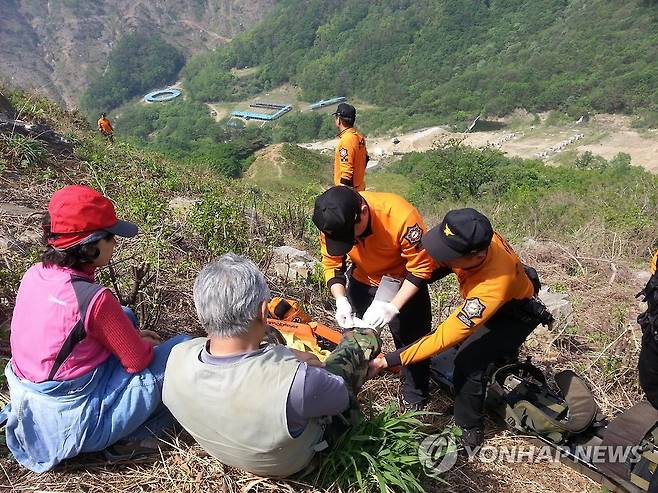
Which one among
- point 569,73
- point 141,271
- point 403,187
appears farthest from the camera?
point 569,73

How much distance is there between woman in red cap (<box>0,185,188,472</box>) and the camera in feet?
6.11

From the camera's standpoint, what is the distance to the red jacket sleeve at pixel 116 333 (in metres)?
1.87

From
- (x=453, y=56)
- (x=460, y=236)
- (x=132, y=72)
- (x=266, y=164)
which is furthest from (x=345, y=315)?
(x=132, y=72)

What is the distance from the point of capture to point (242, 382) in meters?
1.58

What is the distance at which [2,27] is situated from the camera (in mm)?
116500

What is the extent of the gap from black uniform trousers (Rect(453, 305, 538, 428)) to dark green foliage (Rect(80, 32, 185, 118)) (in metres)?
104

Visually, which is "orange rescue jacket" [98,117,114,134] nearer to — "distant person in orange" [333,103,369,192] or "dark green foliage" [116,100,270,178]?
"distant person in orange" [333,103,369,192]

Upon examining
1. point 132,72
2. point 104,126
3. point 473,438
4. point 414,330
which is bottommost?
Result: point 473,438

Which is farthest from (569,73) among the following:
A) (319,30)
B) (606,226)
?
(606,226)

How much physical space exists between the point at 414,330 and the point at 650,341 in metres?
1.11

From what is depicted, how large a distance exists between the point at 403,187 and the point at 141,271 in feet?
87.9

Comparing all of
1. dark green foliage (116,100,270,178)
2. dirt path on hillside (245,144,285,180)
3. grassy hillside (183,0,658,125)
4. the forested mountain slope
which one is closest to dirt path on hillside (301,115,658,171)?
grassy hillside (183,0,658,125)

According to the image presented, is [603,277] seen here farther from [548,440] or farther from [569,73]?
[569,73]

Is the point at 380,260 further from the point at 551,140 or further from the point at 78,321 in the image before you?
the point at 551,140
